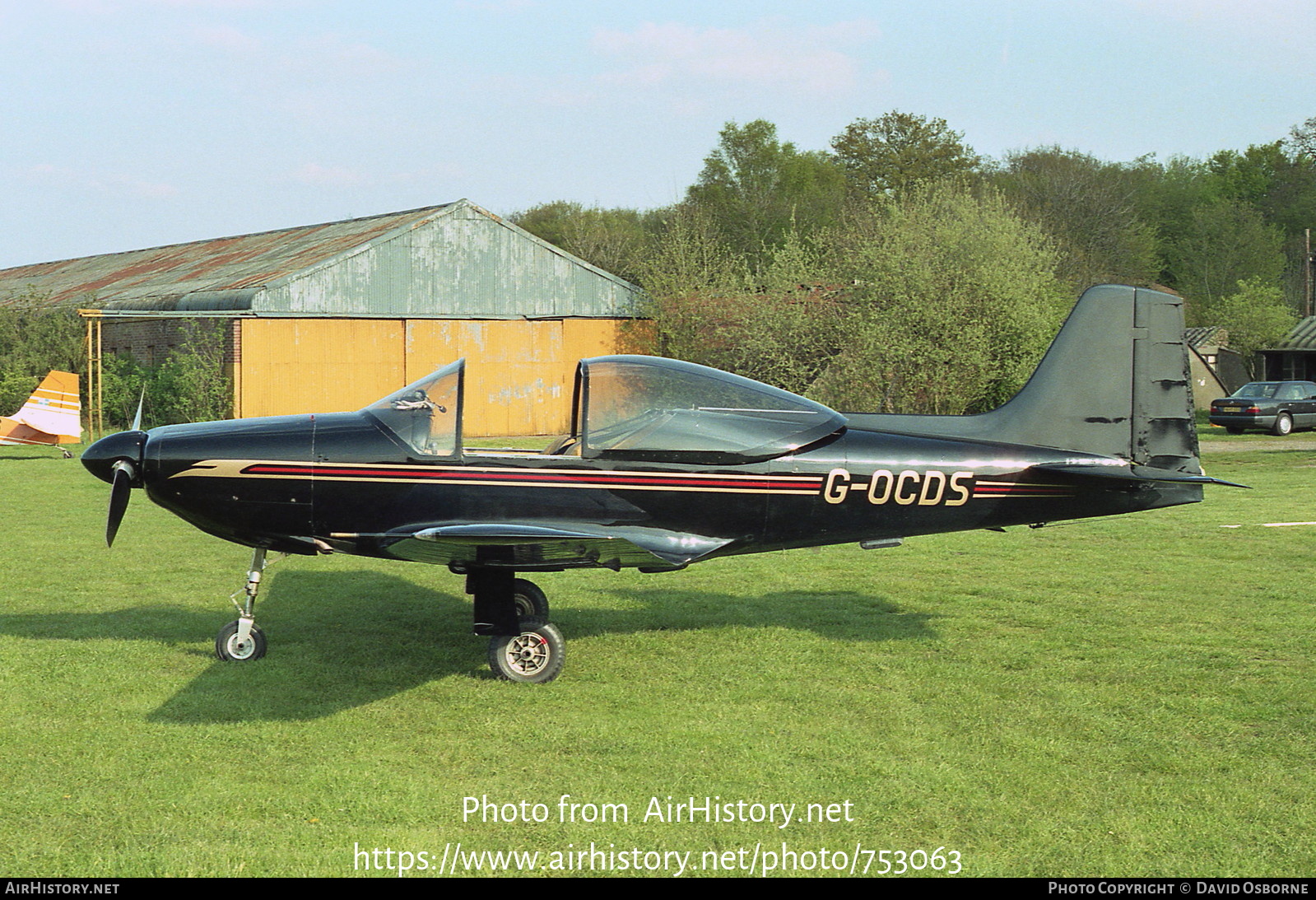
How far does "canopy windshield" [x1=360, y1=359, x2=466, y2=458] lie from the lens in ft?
24.0

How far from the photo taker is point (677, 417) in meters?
7.50

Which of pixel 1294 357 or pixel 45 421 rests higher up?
pixel 1294 357

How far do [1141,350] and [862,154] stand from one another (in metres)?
57.5

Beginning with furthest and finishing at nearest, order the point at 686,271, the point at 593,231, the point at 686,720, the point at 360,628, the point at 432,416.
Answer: the point at 593,231 → the point at 686,271 → the point at 360,628 → the point at 432,416 → the point at 686,720

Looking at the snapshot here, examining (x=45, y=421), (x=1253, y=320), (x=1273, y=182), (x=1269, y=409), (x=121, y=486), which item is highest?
(x=1273, y=182)

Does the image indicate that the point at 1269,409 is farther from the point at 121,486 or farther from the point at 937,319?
the point at 121,486

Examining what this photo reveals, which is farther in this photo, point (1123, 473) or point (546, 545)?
point (1123, 473)

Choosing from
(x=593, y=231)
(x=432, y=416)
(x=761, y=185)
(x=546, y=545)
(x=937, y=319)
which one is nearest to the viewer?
(x=546, y=545)

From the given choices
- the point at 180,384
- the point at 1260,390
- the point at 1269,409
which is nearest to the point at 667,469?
the point at 180,384

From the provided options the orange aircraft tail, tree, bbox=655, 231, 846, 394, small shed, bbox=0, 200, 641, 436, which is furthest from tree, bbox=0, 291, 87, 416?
tree, bbox=655, 231, 846, 394

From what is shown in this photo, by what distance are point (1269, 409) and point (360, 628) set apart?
32428 mm

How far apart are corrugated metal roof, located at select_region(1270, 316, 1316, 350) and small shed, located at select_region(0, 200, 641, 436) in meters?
31.9

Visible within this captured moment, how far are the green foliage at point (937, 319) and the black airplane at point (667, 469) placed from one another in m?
20.4
